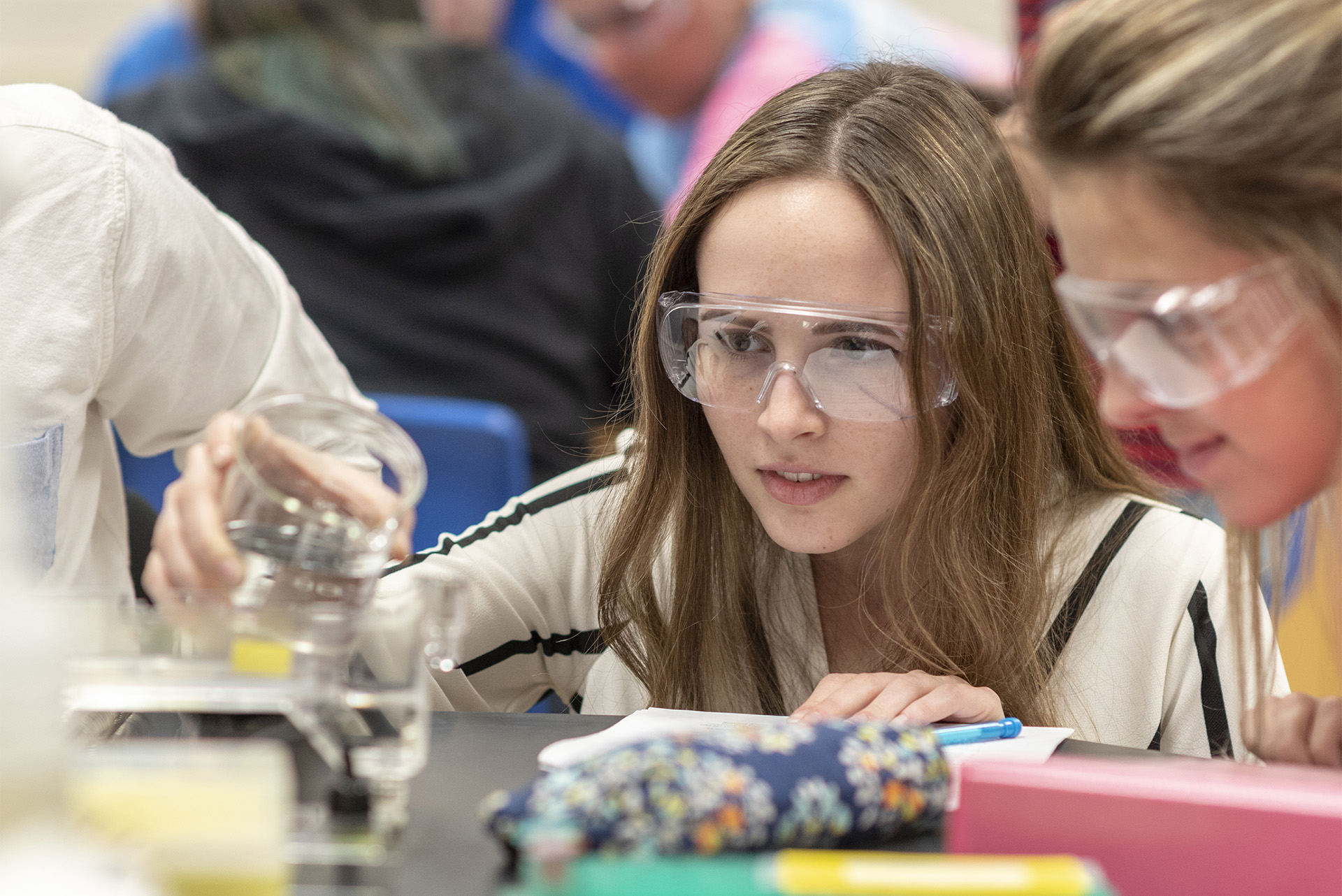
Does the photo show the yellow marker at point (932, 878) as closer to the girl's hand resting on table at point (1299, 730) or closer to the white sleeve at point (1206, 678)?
the girl's hand resting on table at point (1299, 730)

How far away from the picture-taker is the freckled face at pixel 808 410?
118cm

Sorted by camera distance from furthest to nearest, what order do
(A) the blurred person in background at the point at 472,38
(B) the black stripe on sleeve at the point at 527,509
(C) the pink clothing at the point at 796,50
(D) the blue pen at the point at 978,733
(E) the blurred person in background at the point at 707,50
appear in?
(A) the blurred person in background at the point at 472,38 < (E) the blurred person in background at the point at 707,50 < (C) the pink clothing at the point at 796,50 < (B) the black stripe on sleeve at the point at 527,509 < (D) the blue pen at the point at 978,733

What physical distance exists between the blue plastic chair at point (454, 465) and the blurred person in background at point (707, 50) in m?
1.11

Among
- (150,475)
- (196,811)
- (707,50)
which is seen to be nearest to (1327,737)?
(196,811)

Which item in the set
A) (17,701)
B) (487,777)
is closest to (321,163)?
(487,777)

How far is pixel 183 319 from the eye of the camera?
1.35 metres

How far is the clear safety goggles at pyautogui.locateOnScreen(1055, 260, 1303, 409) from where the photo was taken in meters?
0.73

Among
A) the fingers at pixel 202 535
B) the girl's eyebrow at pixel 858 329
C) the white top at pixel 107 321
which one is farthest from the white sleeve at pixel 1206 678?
the white top at pixel 107 321

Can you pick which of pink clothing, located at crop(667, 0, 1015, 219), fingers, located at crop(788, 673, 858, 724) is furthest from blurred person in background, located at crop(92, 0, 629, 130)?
fingers, located at crop(788, 673, 858, 724)

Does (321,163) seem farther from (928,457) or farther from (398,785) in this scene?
(398,785)

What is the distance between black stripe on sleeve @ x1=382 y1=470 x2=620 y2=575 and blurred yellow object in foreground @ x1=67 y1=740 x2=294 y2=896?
0.72 metres

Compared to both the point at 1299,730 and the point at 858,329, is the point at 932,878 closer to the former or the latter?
the point at 1299,730

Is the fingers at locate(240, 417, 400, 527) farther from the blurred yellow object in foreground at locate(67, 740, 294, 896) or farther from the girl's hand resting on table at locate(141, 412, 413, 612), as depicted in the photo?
the blurred yellow object in foreground at locate(67, 740, 294, 896)

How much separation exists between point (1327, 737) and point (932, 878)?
0.44 metres
